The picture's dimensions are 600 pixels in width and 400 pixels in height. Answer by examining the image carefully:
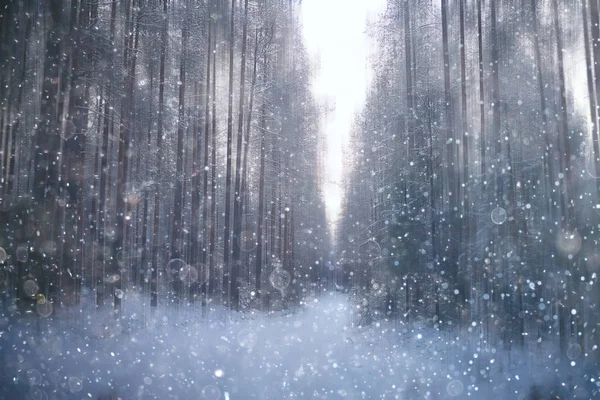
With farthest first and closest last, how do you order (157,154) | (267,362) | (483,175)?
(157,154) → (267,362) → (483,175)

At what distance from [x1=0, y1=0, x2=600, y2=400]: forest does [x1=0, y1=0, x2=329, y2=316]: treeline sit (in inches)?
0.7

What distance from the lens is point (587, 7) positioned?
324 centimetres

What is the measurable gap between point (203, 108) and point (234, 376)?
7.58 feet

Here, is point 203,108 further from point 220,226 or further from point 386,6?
point 386,6

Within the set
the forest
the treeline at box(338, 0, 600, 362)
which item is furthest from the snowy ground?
the treeline at box(338, 0, 600, 362)

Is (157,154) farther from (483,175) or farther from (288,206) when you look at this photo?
(483,175)

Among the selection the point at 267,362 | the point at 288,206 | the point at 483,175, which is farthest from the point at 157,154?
the point at 483,175

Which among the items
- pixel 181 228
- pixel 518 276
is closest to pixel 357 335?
pixel 518 276

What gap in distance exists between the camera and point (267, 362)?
350 cm

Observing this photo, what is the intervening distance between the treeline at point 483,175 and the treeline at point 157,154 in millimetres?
618

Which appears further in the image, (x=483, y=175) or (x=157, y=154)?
(x=157, y=154)

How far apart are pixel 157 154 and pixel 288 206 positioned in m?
1.25

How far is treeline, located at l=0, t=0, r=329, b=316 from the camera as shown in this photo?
373cm

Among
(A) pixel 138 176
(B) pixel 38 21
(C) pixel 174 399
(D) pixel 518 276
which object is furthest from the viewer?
(B) pixel 38 21
